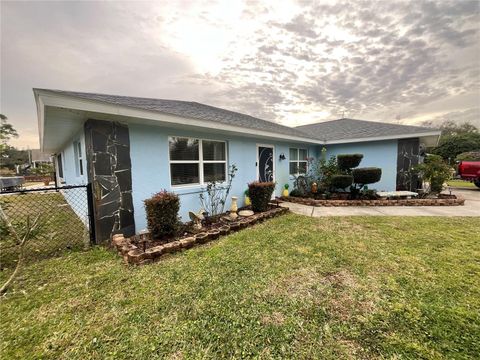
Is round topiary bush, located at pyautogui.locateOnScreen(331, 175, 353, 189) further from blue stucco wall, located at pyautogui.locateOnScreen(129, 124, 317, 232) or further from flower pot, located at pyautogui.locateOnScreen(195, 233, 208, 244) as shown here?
flower pot, located at pyautogui.locateOnScreen(195, 233, 208, 244)

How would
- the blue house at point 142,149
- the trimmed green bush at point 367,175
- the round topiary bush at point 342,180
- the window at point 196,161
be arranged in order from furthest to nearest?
the round topiary bush at point 342,180
the trimmed green bush at point 367,175
the window at point 196,161
the blue house at point 142,149

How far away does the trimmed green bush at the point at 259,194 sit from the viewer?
609 cm

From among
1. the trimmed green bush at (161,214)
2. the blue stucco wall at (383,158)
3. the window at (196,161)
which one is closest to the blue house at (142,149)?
the window at (196,161)

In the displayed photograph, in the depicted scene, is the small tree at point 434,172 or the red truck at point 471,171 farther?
the red truck at point 471,171

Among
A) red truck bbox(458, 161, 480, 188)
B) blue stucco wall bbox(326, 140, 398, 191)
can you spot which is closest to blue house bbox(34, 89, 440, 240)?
blue stucco wall bbox(326, 140, 398, 191)

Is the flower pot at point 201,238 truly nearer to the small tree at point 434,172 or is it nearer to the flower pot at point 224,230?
the flower pot at point 224,230

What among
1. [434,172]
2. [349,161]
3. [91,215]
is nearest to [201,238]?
[91,215]

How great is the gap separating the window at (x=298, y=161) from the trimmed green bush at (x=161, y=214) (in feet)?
23.1

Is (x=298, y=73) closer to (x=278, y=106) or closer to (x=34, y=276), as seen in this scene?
(x=278, y=106)

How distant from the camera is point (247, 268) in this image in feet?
9.99

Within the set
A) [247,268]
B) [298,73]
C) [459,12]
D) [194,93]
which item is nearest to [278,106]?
[298,73]

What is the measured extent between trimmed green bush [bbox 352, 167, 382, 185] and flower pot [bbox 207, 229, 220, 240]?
6575mm

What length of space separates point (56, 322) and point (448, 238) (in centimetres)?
674

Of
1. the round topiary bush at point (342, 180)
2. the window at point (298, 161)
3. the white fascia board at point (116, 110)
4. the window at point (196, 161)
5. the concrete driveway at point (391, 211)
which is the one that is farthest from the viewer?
the window at point (298, 161)
